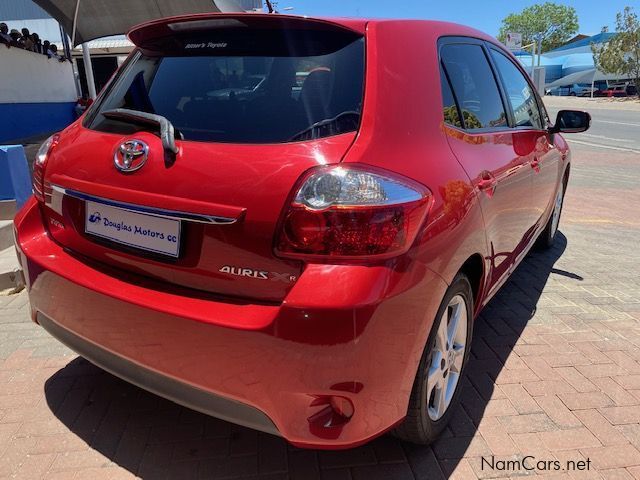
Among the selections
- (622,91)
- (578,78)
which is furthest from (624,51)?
(578,78)

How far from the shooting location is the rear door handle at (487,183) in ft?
7.84

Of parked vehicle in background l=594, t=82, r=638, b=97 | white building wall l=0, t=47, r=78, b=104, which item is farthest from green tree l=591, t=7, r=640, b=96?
white building wall l=0, t=47, r=78, b=104

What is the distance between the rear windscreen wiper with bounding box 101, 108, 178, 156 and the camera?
1.90 metres

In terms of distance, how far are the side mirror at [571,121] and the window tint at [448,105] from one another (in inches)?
75.6

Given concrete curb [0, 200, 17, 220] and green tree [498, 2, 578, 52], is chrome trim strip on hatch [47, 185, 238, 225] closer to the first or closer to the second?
concrete curb [0, 200, 17, 220]

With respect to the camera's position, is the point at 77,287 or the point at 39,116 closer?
the point at 77,287

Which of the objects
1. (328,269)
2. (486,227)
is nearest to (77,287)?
(328,269)

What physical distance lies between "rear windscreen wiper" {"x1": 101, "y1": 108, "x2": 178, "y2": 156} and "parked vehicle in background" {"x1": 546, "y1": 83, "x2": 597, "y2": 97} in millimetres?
55830

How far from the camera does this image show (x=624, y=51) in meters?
Answer: 42.5

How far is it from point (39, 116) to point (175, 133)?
1422 cm

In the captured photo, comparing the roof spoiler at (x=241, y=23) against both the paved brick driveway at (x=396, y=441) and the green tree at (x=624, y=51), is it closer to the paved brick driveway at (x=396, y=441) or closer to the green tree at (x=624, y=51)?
the paved brick driveway at (x=396, y=441)

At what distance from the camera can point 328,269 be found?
1.69 m

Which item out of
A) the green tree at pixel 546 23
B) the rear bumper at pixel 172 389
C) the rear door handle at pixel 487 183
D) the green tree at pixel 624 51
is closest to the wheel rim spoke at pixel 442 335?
the rear door handle at pixel 487 183

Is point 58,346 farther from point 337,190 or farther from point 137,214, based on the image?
point 337,190
